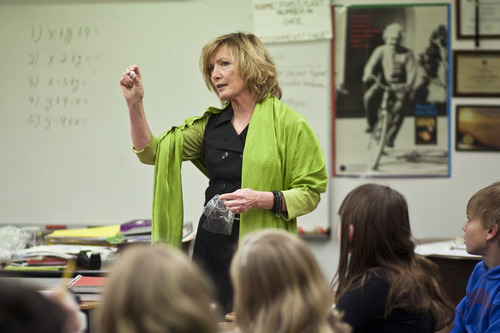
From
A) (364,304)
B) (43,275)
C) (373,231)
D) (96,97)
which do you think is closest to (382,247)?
(373,231)

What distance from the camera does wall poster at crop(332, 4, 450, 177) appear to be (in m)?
3.76

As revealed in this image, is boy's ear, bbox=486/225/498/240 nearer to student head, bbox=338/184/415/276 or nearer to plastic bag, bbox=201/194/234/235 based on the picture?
student head, bbox=338/184/415/276

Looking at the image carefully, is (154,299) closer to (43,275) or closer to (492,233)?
(492,233)

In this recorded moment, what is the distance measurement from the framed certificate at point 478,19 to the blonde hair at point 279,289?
2.81 m

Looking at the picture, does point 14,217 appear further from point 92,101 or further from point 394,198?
point 394,198

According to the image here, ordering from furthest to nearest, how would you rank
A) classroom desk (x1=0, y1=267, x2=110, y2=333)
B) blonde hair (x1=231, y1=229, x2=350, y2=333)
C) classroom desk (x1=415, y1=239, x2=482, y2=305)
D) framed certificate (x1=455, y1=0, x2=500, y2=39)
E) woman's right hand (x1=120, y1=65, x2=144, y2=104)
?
A: framed certificate (x1=455, y1=0, x2=500, y2=39)
classroom desk (x1=415, y1=239, x2=482, y2=305)
classroom desk (x1=0, y1=267, x2=110, y2=333)
woman's right hand (x1=120, y1=65, x2=144, y2=104)
blonde hair (x1=231, y1=229, x2=350, y2=333)

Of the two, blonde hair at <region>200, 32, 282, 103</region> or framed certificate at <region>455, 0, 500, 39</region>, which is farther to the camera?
framed certificate at <region>455, 0, 500, 39</region>

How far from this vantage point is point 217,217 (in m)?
2.29

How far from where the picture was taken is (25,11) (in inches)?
156

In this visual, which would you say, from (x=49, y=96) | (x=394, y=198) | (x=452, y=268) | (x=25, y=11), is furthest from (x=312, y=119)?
(x=394, y=198)

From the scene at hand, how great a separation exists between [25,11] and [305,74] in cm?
170

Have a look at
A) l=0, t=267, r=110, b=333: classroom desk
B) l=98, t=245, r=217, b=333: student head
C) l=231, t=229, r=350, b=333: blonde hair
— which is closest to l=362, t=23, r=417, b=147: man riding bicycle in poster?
l=0, t=267, r=110, b=333: classroom desk

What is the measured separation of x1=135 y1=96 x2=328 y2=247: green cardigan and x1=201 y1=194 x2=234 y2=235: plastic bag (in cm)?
5

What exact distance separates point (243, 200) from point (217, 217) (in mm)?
178
